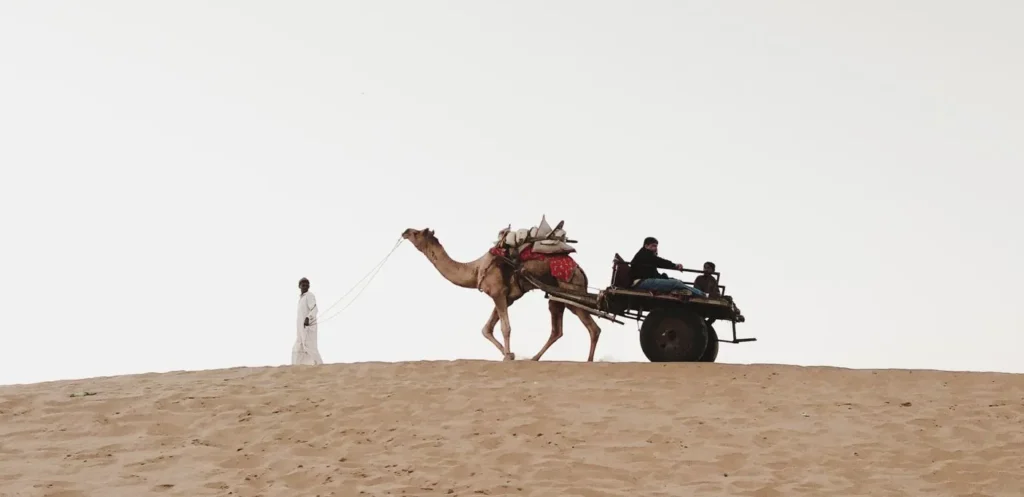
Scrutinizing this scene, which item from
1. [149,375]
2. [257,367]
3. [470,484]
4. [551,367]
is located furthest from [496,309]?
[470,484]

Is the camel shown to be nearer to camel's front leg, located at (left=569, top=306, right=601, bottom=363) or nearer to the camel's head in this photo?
camel's front leg, located at (left=569, top=306, right=601, bottom=363)

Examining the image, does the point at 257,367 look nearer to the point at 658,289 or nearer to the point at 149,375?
the point at 149,375

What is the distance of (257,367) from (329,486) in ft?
21.3

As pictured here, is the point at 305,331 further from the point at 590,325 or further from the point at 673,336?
the point at 673,336

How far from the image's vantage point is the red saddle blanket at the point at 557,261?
59.9 feet

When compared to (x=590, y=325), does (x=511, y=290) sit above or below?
above

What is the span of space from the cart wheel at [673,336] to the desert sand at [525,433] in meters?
0.44

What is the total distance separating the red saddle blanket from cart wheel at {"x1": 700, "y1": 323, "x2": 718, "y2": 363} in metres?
2.12

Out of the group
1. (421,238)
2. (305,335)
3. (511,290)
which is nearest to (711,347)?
(511,290)

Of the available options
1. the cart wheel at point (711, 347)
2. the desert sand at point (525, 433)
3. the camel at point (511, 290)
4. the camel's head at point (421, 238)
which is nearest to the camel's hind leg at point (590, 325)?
the camel at point (511, 290)

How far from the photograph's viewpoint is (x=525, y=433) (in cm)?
1376

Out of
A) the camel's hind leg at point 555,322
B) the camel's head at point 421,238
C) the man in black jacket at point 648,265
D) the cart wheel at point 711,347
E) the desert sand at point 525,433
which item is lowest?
the desert sand at point 525,433

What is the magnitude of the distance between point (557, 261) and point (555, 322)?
92 cm

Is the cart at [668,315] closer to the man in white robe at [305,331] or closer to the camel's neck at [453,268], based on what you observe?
the camel's neck at [453,268]
